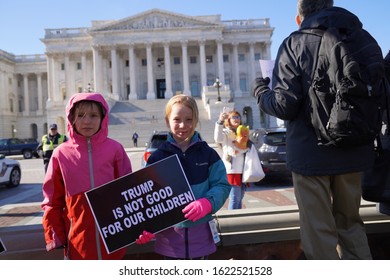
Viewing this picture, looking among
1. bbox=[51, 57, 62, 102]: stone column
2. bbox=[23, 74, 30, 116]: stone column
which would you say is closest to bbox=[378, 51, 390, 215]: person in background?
bbox=[51, 57, 62, 102]: stone column

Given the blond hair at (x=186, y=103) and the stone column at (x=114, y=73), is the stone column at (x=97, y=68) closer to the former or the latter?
the stone column at (x=114, y=73)

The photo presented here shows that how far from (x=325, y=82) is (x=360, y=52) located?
0.31 metres

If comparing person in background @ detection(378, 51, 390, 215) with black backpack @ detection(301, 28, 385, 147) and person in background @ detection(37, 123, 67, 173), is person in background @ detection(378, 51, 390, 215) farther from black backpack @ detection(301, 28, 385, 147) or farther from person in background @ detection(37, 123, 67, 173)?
person in background @ detection(37, 123, 67, 173)

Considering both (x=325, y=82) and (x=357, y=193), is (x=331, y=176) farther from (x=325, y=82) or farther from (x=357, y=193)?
(x=325, y=82)

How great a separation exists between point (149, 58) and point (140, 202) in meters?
55.9

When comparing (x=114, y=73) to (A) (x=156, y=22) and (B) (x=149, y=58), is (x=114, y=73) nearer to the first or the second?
(B) (x=149, y=58)

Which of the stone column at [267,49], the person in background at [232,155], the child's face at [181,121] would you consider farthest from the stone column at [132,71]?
the child's face at [181,121]

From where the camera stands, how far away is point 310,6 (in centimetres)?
262

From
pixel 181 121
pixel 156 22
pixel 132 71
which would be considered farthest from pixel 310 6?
pixel 156 22

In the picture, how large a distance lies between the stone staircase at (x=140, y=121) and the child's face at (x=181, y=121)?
30.0 meters

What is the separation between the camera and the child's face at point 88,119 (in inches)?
102

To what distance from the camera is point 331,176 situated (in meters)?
2.54

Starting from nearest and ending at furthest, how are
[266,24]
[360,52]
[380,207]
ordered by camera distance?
[360,52] < [380,207] < [266,24]
